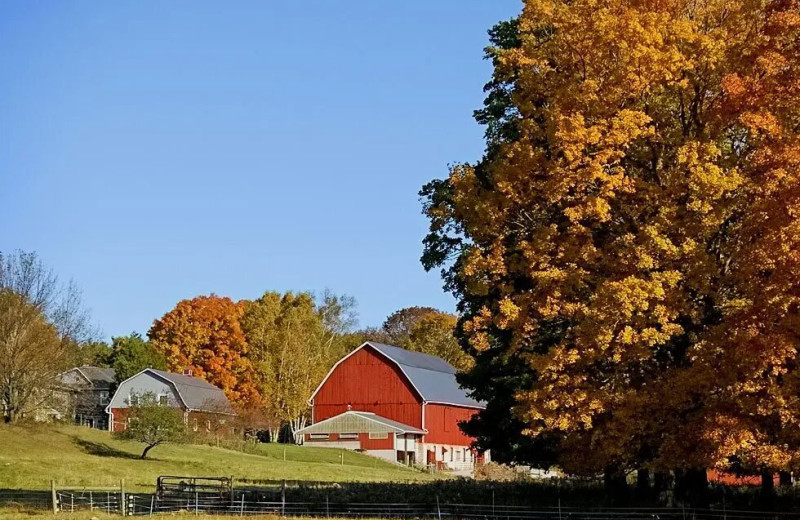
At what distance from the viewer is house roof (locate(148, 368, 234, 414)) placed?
280ft

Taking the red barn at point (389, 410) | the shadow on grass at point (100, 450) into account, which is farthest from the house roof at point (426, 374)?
the shadow on grass at point (100, 450)

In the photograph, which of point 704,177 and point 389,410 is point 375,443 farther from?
point 704,177

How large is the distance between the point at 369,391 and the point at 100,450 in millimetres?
29133

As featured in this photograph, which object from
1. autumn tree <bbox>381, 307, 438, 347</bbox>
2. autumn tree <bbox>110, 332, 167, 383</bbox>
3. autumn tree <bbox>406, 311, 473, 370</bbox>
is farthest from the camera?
autumn tree <bbox>381, 307, 438, 347</bbox>

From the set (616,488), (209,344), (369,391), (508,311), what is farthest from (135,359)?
(508,311)

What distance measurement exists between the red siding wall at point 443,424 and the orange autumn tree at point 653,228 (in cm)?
5911

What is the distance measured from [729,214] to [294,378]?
80.6m

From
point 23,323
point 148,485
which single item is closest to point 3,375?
point 23,323

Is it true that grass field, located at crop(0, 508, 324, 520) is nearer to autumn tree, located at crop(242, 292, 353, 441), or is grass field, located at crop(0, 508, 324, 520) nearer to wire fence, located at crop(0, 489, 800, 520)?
wire fence, located at crop(0, 489, 800, 520)

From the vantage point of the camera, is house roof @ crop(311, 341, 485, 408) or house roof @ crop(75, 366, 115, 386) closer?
house roof @ crop(311, 341, 485, 408)

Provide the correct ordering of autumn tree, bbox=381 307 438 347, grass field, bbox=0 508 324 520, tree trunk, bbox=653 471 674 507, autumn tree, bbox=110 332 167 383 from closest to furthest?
tree trunk, bbox=653 471 674 507 < grass field, bbox=0 508 324 520 < autumn tree, bbox=110 332 167 383 < autumn tree, bbox=381 307 438 347

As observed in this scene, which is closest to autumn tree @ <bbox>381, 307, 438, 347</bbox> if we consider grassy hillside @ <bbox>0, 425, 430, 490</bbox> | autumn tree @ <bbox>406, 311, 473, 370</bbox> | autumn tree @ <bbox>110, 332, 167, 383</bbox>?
autumn tree @ <bbox>406, 311, 473, 370</bbox>

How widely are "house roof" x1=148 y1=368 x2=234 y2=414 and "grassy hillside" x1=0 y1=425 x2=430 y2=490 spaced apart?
7285 millimetres

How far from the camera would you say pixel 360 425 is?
85312mm
